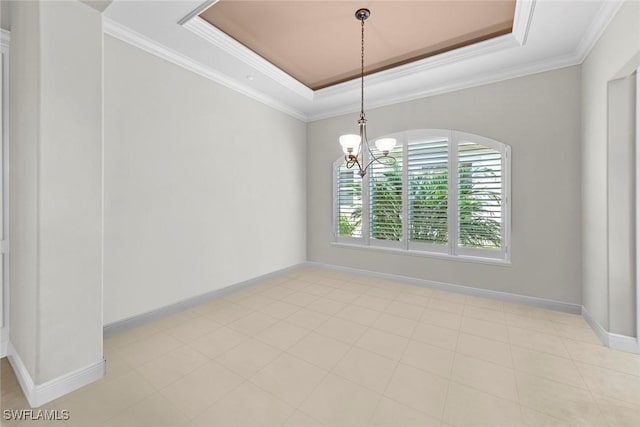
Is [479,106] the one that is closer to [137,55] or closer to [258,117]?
[258,117]

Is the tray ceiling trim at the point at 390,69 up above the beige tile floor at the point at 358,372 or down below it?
above

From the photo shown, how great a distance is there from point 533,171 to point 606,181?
846 mm

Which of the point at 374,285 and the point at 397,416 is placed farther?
the point at 374,285

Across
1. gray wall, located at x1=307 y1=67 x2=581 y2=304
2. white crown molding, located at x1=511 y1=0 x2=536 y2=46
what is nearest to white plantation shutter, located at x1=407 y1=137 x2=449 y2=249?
gray wall, located at x1=307 y1=67 x2=581 y2=304

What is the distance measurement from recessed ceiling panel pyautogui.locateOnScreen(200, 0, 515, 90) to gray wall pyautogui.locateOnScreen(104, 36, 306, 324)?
→ 845 millimetres

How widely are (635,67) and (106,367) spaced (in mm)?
4545

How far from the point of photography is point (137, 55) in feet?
8.69

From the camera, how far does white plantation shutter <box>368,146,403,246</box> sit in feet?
13.3

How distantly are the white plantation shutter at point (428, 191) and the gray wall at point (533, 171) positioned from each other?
0.28 metres

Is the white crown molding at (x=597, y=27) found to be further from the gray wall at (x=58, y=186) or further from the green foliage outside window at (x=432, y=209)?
the gray wall at (x=58, y=186)

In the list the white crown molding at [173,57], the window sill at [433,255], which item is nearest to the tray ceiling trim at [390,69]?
the white crown molding at [173,57]

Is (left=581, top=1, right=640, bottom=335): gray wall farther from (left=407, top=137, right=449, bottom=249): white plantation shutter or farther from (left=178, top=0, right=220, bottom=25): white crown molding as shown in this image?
(left=178, top=0, right=220, bottom=25): white crown molding

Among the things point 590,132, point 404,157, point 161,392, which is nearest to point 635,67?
point 590,132

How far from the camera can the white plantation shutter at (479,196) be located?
3.34m
